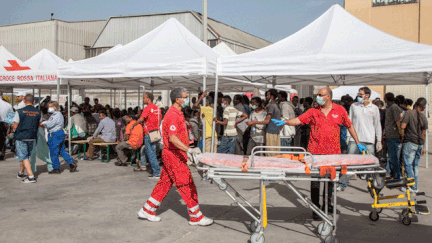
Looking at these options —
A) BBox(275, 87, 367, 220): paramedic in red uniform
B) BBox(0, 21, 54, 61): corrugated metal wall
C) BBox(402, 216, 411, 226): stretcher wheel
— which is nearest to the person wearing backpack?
BBox(402, 216, 411, 226): stretcher wheel

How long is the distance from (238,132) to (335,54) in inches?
133

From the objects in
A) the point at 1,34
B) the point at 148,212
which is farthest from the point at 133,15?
the point at 148,212

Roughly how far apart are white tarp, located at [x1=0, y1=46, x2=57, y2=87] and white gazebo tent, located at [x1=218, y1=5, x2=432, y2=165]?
6.08 m

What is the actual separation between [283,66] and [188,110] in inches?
143

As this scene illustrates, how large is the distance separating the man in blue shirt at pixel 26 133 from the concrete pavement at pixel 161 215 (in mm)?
419

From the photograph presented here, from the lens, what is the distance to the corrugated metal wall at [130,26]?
34281 mm

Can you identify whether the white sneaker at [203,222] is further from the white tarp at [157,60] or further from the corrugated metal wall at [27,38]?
the corrugated metal wall at [27,38]

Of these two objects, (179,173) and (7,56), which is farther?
(7,56)

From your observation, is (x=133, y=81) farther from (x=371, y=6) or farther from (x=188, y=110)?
(x=371, y=6)

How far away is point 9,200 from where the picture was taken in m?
6.32

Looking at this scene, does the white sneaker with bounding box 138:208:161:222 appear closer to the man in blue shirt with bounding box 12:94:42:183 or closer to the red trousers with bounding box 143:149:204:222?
the red trousers with bounding box 143:149:204:222

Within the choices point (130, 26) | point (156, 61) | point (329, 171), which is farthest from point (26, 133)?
point (130, 26)

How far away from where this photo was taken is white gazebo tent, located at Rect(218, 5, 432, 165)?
22.7 ft

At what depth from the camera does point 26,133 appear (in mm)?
7656
